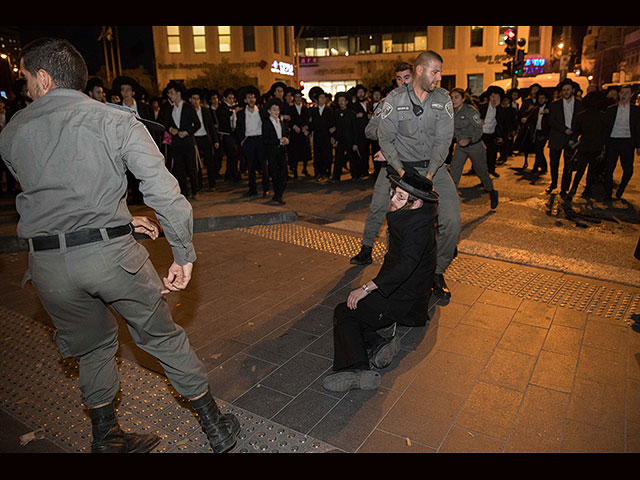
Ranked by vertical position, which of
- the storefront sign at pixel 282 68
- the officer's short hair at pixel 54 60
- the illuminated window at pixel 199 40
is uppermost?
the illuminated window at pixel 199 40

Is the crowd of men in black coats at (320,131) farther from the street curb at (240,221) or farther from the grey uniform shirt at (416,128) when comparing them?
the grey uniform shirt at (416,128)

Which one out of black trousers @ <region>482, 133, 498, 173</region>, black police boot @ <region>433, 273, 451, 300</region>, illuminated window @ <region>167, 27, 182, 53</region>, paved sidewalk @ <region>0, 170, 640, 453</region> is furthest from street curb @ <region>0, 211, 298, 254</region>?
illuminated window @ <region>167, 27, 182, 53</region>

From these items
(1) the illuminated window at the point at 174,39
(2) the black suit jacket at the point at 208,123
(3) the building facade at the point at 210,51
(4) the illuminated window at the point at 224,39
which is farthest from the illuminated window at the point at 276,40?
(2) the black suit jacket at the point at 208,123

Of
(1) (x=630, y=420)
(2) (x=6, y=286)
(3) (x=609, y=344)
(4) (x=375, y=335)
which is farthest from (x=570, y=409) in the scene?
(2) (x=6, y=286)

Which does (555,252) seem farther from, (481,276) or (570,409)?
(570,409)

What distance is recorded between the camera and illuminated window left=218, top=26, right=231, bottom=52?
3272 cm

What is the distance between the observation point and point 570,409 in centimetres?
298

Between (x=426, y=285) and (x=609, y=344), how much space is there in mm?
1642

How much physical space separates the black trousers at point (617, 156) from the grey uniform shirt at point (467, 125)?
3.01m

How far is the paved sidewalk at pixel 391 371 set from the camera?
2.80 m

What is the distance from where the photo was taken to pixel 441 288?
186 inches

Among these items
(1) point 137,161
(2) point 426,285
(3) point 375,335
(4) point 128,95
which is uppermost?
(4) point 128,95

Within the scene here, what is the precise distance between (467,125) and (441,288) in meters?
4.36

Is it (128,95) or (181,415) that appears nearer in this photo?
(181,415)
